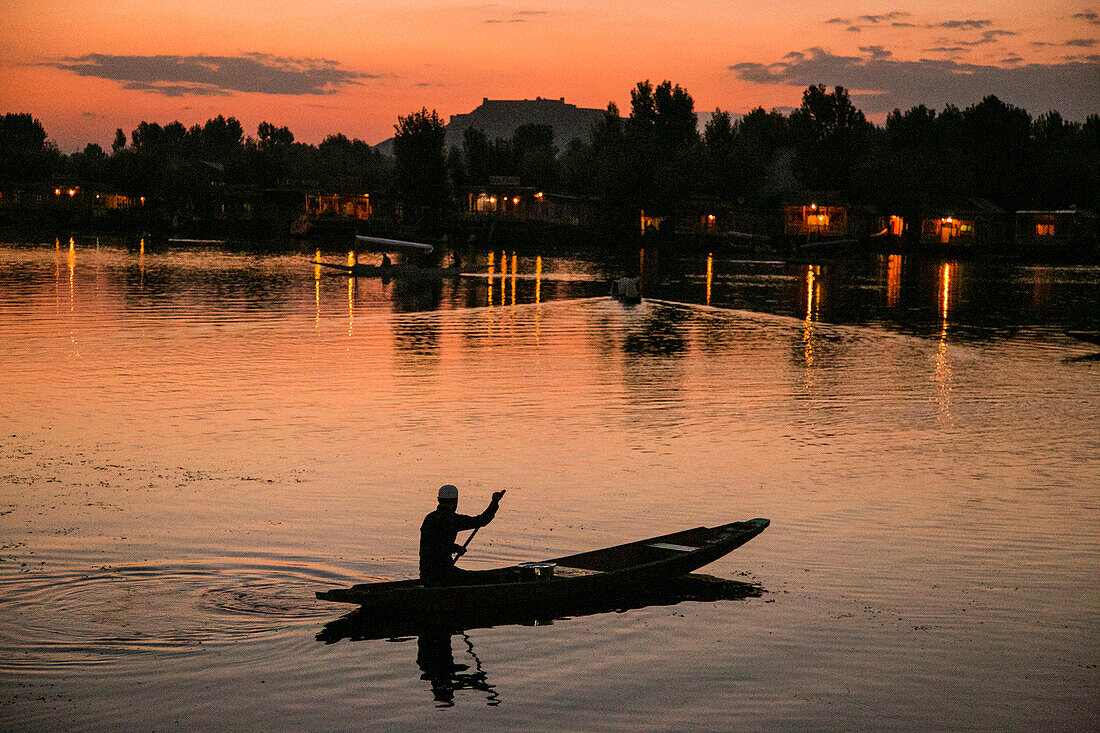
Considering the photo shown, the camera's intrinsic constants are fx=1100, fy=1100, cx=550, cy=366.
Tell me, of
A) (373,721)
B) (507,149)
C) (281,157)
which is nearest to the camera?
(373,721)

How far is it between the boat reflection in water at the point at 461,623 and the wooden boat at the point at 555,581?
178 mm

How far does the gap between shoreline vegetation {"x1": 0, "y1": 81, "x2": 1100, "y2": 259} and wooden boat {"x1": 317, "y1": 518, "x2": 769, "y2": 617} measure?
109 meters

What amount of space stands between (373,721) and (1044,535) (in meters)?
11.6

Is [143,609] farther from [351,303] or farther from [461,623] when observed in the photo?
[351,303]

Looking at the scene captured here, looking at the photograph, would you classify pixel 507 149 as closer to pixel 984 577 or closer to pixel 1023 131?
Result: pixel 1023 131

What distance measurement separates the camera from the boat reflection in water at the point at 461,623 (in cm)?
1194

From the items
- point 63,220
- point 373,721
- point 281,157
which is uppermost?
point 281,157

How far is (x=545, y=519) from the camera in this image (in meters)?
17.9

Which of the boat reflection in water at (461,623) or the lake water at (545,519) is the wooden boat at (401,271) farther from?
the boat reflection in water at (461,623)

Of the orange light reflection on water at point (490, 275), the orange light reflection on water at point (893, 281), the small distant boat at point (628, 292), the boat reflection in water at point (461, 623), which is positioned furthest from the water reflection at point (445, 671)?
the orange light reflection on water at point (893, 281)

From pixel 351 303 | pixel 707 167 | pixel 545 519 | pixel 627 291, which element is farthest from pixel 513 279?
pixel 707 167

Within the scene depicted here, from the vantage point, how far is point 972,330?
5144 centimetres

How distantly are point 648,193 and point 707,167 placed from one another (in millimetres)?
13118

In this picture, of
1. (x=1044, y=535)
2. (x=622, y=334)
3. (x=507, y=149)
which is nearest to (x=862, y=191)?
(x=507, y=149)
